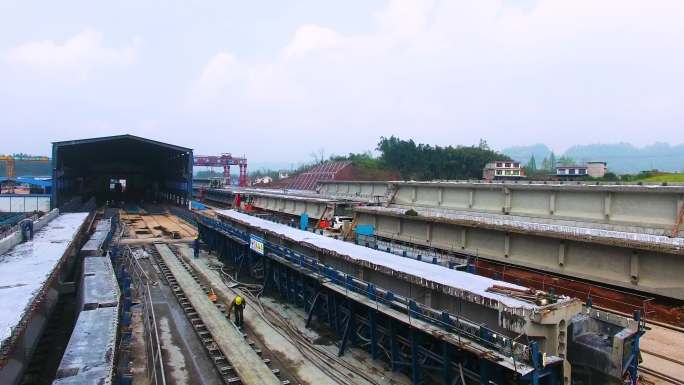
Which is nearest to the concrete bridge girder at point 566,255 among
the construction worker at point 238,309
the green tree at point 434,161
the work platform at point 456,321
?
the work platform at point 456,321

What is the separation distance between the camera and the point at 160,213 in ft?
A: 158

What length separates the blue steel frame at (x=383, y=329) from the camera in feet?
24.4

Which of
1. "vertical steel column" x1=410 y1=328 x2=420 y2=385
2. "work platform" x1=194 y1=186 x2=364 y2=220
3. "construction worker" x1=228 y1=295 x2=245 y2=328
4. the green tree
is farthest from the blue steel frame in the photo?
the green tree

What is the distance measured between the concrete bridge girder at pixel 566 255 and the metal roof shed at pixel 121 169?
31687 millimetres

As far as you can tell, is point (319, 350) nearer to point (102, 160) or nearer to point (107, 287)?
point (107, 287)

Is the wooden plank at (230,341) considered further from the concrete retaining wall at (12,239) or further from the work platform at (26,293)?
the concrete retaining wall at (12,239)

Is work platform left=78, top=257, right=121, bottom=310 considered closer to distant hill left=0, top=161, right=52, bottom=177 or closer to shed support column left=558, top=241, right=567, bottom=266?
shed support column left=558, top=241, right=567, bottom=266

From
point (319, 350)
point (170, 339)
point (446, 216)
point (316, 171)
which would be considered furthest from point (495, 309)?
point (316, 171)

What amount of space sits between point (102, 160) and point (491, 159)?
59.6 meters

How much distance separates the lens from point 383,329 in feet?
34.2

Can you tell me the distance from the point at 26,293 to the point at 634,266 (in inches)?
667

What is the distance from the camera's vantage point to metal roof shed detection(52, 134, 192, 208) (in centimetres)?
4181

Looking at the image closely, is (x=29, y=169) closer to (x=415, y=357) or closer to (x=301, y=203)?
(x=301, y=203)

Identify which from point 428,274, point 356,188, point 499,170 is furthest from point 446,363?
point 499,170
